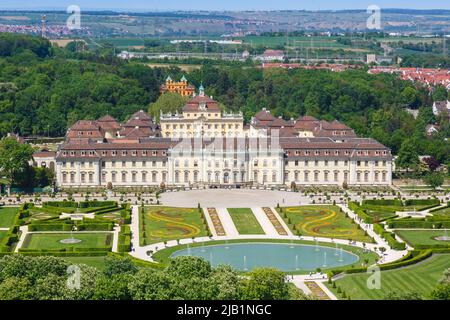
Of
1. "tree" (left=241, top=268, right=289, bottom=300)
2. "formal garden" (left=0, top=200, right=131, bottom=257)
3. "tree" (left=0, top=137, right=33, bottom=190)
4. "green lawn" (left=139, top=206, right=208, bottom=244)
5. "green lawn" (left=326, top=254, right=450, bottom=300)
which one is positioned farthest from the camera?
"tree" (left=0, top=137, right=33, bottom=190)

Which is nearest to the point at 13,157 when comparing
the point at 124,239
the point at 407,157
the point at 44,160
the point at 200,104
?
the point at 44,160

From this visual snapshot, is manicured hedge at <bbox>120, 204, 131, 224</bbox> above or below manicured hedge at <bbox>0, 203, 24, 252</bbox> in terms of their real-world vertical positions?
below

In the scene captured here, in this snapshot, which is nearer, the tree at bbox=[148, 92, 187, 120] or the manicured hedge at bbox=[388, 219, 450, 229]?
the manicured hedge at bbox=[388, 219, 450, 229]

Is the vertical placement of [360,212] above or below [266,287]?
below

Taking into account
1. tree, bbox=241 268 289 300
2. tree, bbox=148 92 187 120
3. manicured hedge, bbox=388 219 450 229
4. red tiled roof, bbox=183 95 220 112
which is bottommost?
manicured hedge, bbox=388 219 450 229

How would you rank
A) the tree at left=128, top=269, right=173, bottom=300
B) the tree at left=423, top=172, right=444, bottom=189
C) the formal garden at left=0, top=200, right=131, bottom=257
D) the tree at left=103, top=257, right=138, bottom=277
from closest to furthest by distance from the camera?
the tree at left=128, top=269, right=173, bottom=300 → the tree at left=103, top=257, right=138, bottom=277 → the formal garden at left=0, top=200, right=131, bottom=257 → the tree at left=423, top=172, right=444, bottom=189

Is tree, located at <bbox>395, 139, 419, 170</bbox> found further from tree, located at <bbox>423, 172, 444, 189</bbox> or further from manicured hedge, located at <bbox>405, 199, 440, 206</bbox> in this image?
manicured hedge, located at <bbox>405, 199, 440, 206</bbox>

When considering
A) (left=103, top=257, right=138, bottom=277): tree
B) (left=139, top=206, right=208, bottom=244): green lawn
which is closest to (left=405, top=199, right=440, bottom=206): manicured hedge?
(left=139, top=206, right=208, bottom=244): green lawn

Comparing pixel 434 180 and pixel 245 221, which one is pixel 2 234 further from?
pixel 434 180
